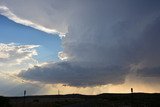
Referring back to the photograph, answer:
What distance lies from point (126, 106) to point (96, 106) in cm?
1485

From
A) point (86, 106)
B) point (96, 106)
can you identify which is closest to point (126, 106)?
point (96, 106)

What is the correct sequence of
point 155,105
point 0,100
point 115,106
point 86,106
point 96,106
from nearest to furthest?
point 0,100 < point 86,106 < point 96,106 < point 115,106 < point 155,105

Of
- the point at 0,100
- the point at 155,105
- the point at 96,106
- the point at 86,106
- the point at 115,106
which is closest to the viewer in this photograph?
the point at 0,100

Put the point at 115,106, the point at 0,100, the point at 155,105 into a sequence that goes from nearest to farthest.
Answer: the point at 0,100
the point at 115,106
the point at 155,105

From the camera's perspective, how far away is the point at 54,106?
123 meters

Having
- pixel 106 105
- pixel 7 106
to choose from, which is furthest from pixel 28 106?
pixel 7 106

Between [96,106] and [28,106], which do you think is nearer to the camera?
[96,106]

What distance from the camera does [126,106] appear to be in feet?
385

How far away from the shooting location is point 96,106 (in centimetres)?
10831

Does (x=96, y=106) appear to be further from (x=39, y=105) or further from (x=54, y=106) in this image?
(x=39, y=105)

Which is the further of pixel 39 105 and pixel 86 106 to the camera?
pixel 39 105

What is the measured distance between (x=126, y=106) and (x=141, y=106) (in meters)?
8.75

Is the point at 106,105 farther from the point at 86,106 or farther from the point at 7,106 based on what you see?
the point at 7,106

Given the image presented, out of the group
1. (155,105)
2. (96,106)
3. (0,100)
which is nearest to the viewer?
(0,100)
